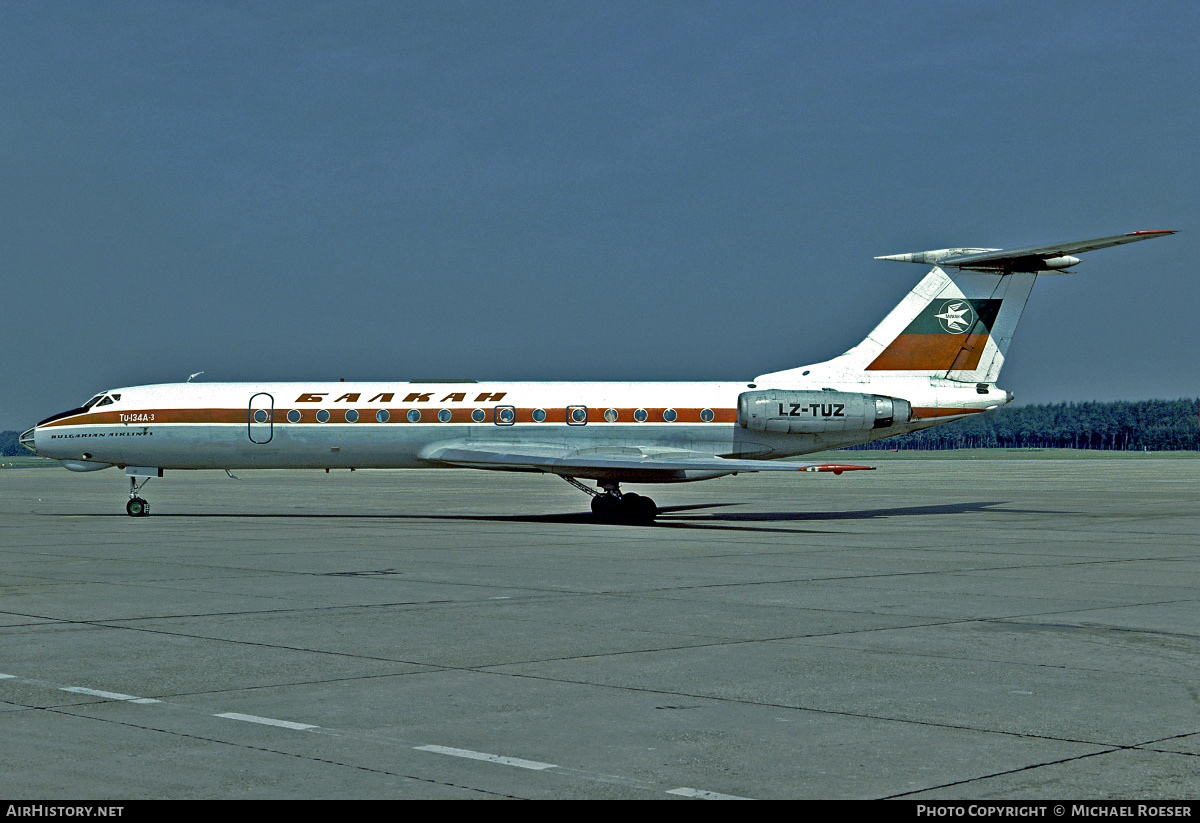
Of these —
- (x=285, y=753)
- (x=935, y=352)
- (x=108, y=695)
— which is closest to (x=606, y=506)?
(x=935, y=352)

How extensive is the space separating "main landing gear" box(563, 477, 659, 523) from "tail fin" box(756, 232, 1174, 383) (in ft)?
20.4

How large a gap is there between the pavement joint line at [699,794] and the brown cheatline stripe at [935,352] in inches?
980

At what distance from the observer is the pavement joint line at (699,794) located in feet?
20.5

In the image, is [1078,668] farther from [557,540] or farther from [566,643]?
[557,540]

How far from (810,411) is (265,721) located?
22.3 meters

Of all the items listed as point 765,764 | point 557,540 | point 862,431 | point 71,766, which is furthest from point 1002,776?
point 862,431

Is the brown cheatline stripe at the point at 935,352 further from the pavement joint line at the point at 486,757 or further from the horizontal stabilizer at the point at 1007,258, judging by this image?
the pavement joint line at the point at 486,757

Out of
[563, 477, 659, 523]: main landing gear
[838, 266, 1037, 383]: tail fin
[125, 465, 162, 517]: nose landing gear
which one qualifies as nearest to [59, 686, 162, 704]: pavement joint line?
[563, 477, 659, 523]: main landing gear

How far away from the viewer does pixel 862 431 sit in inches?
1150

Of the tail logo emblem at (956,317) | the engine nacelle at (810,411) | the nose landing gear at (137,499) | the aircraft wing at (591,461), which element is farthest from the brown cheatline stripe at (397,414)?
the tail logo emblem at (956,317)

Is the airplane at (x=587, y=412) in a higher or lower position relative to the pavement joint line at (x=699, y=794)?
higher

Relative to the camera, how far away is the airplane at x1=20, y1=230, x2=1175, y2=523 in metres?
29.1

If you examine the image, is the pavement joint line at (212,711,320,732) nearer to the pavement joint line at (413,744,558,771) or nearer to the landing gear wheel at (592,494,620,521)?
the pavement joint line at (413,744,558,771)

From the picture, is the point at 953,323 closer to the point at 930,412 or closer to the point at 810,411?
the point at 930,412
